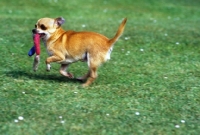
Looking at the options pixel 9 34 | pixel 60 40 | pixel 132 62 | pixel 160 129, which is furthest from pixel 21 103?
pixel 9 34

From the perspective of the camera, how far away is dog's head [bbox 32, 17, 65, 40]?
840 cm

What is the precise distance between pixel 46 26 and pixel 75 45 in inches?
24.3

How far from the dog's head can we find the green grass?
787mm

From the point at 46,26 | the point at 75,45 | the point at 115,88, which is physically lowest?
the point at 115,88

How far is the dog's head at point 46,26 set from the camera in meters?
8.40

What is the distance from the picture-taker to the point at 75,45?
27.1 feet

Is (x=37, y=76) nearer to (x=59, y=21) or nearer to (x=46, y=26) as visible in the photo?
(x=46, y=26)

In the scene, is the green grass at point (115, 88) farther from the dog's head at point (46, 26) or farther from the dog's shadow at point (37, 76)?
the dog's head at point (46, 26)

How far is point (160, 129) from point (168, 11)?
12252 mm

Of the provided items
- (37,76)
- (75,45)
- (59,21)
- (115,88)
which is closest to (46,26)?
(59,21)

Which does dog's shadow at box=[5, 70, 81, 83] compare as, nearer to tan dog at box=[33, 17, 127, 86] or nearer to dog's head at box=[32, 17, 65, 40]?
tan dog at box=[33, 17, 127, 86]

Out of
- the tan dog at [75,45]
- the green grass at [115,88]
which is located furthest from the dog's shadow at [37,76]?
the tan dog at [75,45]

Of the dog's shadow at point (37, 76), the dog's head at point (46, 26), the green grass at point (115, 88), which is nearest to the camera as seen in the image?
the green grass at point (115, 88)

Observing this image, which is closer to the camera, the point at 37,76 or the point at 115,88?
the point at 115,88
